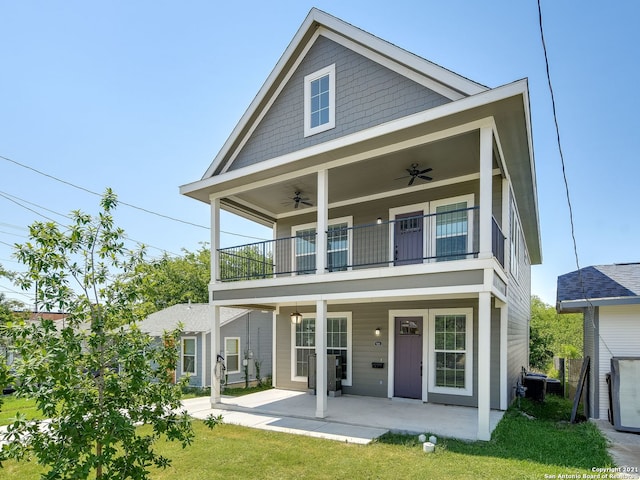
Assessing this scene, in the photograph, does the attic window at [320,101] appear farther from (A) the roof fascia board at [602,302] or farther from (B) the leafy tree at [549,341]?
(B) the leafy tree at [549,341]

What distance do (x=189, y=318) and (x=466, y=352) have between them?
34.6 feet

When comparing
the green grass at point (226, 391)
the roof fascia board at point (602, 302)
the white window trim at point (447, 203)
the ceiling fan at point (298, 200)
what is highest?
the ceiling fan at point (298, 200)

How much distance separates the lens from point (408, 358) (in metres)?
9.80

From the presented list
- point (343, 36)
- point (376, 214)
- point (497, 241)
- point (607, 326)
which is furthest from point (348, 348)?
point (343, 36)

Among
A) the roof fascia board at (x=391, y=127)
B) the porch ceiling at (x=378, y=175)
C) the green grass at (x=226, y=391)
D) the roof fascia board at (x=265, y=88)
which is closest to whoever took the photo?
the roof fascia board at (x=391, y=127)

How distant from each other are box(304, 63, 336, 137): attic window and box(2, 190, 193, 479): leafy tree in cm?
563

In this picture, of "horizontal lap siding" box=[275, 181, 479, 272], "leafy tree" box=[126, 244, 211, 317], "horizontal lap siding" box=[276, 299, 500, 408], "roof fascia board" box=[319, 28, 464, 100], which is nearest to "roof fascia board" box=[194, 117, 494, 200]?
"roof fascia board" box=[319, 28, 464, 100]

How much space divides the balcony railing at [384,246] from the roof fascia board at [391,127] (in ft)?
5.53

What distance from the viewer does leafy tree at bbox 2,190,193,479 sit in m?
2.88

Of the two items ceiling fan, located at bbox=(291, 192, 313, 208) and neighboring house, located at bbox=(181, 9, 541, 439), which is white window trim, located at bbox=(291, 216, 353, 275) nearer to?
neighboring house, located at bbox=(181, 9, 541, 439)

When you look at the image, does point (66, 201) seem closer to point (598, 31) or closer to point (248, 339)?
point (248, 339)

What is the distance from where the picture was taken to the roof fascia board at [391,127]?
5988 mm

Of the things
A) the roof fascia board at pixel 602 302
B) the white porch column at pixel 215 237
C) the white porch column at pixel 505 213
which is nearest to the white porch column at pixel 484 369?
the white porch column at pixel 505 213

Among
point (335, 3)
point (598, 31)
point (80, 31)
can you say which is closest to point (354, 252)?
point (335, 3)
